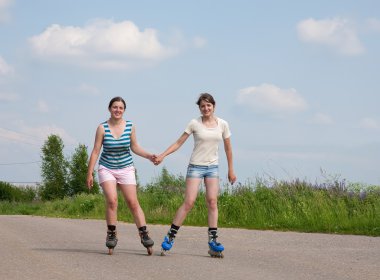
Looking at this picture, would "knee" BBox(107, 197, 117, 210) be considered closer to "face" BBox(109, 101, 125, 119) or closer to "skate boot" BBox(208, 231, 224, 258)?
"face" BBox(109, 101, 125, 119)

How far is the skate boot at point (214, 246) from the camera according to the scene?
31.6 ft

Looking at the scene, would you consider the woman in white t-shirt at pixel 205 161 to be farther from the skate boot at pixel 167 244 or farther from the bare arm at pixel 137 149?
the bare arm at pixel 137 149

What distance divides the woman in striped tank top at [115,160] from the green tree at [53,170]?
5416 cm

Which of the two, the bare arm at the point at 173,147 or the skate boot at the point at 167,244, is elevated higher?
the bare arm at the point at 173,147

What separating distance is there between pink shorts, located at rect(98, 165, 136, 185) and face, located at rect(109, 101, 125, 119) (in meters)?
0.73

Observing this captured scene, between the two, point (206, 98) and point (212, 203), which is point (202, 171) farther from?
point (206, 98)

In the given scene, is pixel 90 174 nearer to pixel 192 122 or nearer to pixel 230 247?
pixel 192 122

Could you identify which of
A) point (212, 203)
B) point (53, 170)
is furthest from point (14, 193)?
point (212, 203)

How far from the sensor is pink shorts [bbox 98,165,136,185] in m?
9.55

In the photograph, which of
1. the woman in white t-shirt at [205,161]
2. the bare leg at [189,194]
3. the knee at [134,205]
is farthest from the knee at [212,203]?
the knee at [134,205]

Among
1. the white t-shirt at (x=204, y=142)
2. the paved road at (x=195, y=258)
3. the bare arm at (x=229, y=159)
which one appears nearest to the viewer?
the paved road at (x=195, y=258)

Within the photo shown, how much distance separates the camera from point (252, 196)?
18.8m

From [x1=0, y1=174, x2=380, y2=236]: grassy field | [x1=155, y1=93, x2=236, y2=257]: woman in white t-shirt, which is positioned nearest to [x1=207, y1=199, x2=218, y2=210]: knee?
[x1=155, y1=93, x2=236, y2=257]: woman in white t-shirt

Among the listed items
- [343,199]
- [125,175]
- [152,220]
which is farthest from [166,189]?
[125,175]
